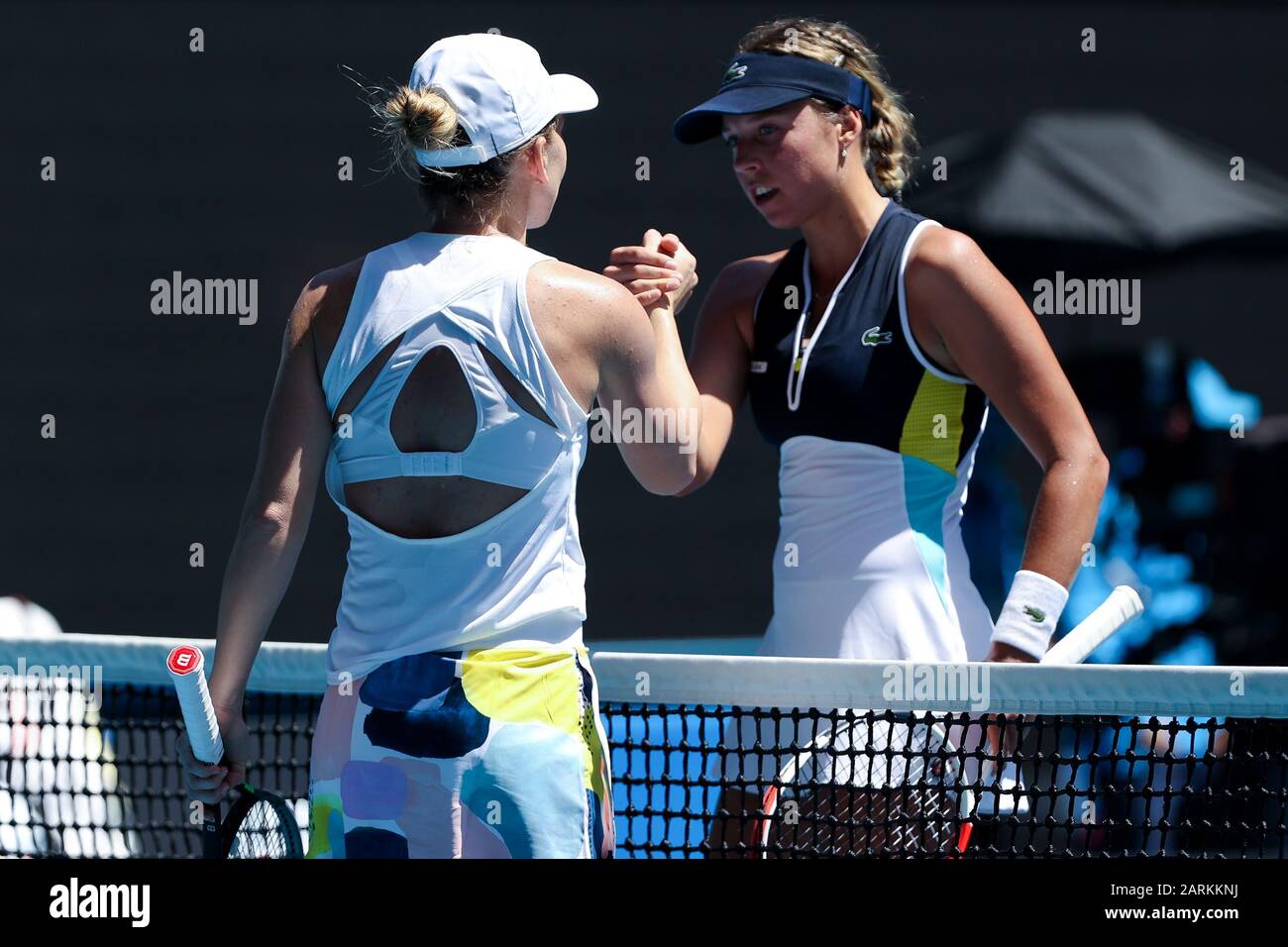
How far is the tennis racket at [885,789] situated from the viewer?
2422mm

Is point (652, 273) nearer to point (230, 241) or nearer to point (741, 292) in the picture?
point (741, 292)

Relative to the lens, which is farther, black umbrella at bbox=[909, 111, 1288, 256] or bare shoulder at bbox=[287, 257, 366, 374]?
black umbrella at bbox=[909, 111, 1288, 256]

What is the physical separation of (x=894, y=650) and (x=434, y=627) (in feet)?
2.91

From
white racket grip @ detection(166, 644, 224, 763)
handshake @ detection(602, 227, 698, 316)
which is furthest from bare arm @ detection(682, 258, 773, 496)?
white racket grip @ detection(166, 644, 224, 763)

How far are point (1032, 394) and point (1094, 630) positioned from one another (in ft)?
1.21

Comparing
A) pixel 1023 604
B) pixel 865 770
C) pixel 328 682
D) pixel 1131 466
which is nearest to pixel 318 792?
pixel 328 682

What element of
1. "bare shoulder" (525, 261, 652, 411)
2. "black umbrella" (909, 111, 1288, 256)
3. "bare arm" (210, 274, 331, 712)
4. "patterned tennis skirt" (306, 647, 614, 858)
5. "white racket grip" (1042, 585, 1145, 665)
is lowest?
"patterned tennis skirt" (306, 647, 614, 858)

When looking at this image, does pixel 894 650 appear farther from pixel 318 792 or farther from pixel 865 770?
pixel 318 792

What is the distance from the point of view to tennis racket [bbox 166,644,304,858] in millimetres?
1943

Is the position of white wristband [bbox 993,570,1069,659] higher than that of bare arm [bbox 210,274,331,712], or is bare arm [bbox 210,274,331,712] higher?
bare arm [bbox 210,274,331,712]

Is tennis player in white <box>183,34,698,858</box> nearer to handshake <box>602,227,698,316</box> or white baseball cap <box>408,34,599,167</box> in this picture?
white baseball cap <box>408,34,599,167</box>

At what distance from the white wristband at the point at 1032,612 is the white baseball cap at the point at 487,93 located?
99 centimetres

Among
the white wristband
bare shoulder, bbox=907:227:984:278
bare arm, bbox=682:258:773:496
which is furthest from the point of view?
bare arm, bbox=682:258:773:496

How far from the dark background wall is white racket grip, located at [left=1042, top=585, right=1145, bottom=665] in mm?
4690
